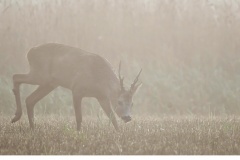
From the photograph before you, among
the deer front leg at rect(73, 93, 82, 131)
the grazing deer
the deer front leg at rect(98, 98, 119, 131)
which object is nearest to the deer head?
the grazing deer

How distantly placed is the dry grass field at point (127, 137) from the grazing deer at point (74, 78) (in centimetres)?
22

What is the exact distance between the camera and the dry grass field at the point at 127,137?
17.8ft

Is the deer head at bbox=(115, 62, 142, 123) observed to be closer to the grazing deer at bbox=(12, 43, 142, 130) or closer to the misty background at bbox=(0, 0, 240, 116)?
the grazing deer at bbox=(12, 43, 142, 130)

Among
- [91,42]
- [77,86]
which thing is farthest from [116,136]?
[91,42]

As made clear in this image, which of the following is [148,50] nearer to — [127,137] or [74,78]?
[74,78]

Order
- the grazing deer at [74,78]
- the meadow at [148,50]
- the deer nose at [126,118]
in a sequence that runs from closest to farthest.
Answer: the deer nose at [126,118]
the grazing deer at [74,78]
the meadow at [148,50]

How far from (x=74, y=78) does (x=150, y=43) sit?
953mm

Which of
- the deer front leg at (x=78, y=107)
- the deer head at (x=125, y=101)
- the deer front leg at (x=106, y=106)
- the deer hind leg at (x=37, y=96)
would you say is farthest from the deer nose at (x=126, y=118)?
the deer hind leg at (x=37, y=96)

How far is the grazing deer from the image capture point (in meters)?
6.52

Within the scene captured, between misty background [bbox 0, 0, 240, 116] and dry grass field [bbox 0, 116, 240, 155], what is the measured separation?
0.20m

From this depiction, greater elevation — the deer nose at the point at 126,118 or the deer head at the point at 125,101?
the deer head at the point at 125,101

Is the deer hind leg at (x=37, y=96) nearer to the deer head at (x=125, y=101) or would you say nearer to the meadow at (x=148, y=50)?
the meadow at (x=148, y=50)

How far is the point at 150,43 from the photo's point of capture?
6.87m

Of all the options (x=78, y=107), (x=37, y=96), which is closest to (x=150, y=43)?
(x=78, y=107)
